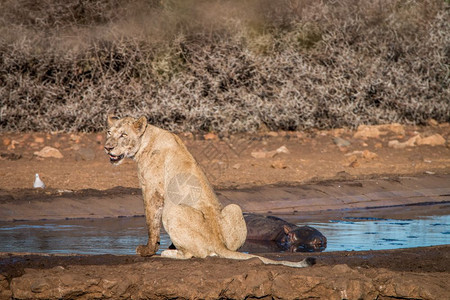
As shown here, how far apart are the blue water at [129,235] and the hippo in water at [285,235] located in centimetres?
19

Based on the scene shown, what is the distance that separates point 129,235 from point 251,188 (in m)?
2.88

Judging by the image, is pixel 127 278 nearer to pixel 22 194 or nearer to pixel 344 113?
pixel 22 194

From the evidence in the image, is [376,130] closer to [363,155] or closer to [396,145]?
[396,145]

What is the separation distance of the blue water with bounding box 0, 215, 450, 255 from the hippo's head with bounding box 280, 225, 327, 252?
13 cm

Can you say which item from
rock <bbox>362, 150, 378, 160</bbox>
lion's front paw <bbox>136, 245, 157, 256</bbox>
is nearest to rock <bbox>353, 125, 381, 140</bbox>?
rock <bbox>362, 150, 378, 160</bbox>

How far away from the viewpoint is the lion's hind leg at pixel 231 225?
6.27 m

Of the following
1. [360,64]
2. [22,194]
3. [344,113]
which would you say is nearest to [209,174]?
[22,194]

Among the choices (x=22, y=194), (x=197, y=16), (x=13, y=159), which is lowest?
(x=13, y=159)

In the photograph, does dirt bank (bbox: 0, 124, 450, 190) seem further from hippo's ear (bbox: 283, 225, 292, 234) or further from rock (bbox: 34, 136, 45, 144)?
hippo's ear (bbox: 283, 225, 292, 234)

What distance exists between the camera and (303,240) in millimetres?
7941

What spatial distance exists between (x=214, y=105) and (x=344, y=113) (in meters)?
3.14

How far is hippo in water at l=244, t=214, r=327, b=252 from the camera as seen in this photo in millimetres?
7918

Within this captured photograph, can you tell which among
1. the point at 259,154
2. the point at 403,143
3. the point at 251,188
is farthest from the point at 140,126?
the point at 403,143

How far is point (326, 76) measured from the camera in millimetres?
17188
